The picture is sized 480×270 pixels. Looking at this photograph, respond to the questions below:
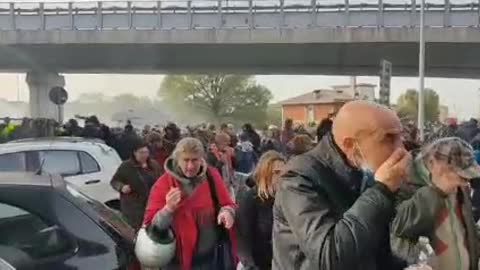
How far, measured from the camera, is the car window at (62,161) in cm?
1171

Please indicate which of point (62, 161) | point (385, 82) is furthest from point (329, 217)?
point (385, 82)

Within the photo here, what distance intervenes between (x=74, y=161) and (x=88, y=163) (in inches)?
8.2

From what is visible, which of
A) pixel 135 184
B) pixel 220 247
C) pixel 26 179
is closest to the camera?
pixel 26 179

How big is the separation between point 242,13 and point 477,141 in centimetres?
2371

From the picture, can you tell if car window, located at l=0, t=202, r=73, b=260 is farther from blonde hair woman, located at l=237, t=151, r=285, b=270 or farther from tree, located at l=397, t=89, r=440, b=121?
tree, located at l=397, t=89, r=440, b=121

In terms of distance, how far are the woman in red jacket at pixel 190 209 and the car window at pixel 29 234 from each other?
667mm

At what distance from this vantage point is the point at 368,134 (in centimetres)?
277

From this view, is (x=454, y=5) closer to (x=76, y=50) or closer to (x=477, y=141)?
(x=76, y=50)

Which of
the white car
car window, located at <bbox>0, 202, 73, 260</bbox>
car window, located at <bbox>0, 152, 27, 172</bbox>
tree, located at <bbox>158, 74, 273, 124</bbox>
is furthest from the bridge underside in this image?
tree, located at <bbox>158, 74, 273, 124</bbox>

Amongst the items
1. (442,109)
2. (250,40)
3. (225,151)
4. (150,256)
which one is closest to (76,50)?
(250,40)

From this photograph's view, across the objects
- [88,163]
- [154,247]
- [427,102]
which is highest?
[154,247]

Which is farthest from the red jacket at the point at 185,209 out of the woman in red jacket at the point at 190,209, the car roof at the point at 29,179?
the car roof at the point at 29,179

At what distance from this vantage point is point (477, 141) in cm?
1259

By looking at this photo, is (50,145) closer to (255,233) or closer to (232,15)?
(255,233)
